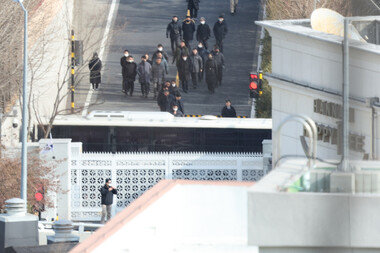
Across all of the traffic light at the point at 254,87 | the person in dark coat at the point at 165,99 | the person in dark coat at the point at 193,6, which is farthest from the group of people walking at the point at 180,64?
the traffic light at the point at 254,87

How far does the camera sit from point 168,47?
1860 inches

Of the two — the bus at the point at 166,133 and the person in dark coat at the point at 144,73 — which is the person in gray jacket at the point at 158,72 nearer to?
the person in dark coat at the point at 144,73

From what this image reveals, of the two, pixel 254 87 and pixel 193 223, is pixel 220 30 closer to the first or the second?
pixel 254 87

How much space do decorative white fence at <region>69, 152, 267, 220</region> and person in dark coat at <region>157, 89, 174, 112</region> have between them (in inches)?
175

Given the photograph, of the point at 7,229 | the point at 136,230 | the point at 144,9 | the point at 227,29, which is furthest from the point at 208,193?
the point at 144,9

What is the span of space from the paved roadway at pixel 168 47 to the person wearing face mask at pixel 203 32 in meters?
1.25

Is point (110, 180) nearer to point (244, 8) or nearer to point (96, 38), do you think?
point (96, 38)

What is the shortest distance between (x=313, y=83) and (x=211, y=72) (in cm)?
1530

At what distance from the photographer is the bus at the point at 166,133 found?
36.3m

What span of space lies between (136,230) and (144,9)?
123 ft

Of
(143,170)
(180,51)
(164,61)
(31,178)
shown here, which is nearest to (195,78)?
(180,51)

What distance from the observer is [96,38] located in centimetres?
4684

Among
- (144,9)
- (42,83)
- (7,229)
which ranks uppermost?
(144,9)

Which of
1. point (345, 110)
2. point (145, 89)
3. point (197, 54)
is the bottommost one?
point (345, 110)
